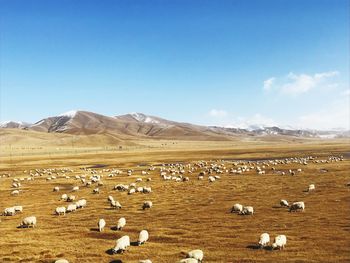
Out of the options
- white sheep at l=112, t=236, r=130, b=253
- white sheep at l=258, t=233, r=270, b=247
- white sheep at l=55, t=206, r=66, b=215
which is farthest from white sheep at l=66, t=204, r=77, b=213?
white sheep at l=258, t=233, r=270, b=247

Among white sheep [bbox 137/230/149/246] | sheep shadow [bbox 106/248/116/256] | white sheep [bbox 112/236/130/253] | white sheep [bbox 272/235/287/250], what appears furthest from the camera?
white sheep [bbox 137/230/149/246]

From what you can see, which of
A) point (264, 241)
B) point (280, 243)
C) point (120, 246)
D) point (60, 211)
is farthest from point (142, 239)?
point (60, 211)

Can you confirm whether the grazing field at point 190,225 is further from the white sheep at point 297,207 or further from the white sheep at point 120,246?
the white sheep at point 297,207

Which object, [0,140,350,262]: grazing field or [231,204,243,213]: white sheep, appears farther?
[231,204,243,213]: white sheep

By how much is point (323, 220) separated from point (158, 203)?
14.0m

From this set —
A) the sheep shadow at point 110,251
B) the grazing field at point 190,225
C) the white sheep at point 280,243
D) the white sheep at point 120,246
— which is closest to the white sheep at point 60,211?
the grazing field at point 190,225

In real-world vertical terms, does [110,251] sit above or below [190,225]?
below

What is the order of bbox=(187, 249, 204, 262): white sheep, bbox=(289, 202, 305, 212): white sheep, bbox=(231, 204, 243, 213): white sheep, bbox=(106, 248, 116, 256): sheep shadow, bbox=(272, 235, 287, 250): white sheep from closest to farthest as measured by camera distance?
bbox=(187, 249, 204, 262): white sheep → bbox=(272, 235, 287, 250): white sheep → bbox=(106, 248, 116, 256): sheep shadow → bbox=(289, 202, 305, 212): white sheep → bbox=(231, 204, 243, 213): white sheep

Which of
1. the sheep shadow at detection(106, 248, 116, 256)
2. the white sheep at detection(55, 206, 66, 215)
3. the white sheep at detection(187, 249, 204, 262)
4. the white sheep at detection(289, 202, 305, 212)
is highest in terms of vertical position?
the white sheep at detection(289, 202, 305, 212)

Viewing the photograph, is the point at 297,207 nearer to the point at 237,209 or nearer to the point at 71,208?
the point at 237,209

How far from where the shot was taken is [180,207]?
31688mm

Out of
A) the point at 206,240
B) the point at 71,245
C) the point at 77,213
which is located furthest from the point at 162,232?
the point at 77,213

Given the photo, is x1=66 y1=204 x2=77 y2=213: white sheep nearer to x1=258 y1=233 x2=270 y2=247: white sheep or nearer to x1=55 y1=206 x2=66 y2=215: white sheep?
x1=55 y1=206 x2=66 y2=215: white sheep

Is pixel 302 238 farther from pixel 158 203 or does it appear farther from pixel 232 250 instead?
pixel 158 203
